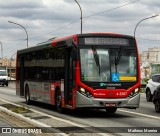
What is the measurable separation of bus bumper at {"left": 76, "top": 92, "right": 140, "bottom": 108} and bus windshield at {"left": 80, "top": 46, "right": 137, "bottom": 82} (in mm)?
618

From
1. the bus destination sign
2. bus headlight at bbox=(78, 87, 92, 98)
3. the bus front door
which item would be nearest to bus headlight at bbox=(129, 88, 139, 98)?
bus headlight at bbox=(78, 87, 92, 98)

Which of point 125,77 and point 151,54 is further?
point 151,54

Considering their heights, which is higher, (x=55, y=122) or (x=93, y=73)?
(x=93, y=73)

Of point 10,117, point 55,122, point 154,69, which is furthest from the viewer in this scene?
point 154,69

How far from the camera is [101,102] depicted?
15.4m

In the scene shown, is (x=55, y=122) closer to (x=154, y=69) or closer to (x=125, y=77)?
(x=125, y=77)

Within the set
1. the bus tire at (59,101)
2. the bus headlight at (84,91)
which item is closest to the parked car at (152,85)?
the bus tire at (59,101)

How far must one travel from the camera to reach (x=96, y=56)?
15.6 meters

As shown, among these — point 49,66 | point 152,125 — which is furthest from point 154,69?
point 152,125

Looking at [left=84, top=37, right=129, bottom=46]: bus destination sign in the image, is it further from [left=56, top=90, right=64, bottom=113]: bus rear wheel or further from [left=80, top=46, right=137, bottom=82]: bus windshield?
[left=56, top=90, right=64, bottom=113]: bus rear wheel

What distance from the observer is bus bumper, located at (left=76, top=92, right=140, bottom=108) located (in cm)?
1530

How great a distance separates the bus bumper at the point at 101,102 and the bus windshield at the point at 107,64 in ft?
2.03

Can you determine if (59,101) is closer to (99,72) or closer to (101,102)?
(101,102)

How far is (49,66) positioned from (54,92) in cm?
126
